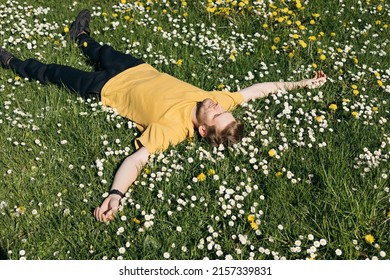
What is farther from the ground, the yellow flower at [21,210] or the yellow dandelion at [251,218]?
the yellow dandelion at [251,218]

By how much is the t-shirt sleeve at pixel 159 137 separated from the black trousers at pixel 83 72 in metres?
1.04

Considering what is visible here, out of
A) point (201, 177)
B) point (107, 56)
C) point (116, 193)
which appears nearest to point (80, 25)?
point (107, 56)

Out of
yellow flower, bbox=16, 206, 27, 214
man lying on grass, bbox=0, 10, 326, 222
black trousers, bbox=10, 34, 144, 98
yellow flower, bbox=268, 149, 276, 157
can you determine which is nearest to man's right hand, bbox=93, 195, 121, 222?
man lying on grass, bbox=0, 10, 326, 222

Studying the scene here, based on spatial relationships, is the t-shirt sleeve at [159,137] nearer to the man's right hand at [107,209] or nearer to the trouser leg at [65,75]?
the man's right hand at [107,209]

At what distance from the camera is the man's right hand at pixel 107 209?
4.06 m

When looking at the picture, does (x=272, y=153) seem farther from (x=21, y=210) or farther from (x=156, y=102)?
(x=21, y=210)

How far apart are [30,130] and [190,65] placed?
2.16 m

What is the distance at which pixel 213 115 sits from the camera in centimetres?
480

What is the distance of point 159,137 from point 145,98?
654 millimetres

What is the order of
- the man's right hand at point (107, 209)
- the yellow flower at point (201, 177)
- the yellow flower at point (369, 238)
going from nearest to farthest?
the yellow flower at point (369, 238), the man's right hand at point (107, 209), the yellow flower at point (201, 177)

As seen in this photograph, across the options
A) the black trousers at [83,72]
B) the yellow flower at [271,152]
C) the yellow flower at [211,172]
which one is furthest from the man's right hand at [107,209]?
the black trousers at [83,72]
